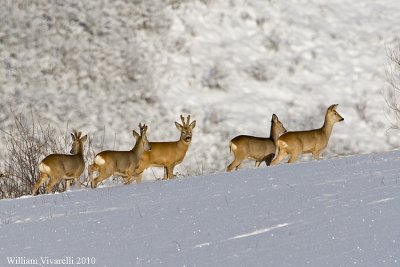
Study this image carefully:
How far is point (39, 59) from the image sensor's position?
2473 cm

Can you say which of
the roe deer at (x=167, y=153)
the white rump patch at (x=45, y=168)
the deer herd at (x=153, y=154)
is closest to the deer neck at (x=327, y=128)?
the deer herd at (x=153, y=154)

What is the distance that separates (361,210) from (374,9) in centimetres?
1934

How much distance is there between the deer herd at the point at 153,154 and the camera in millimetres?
12609

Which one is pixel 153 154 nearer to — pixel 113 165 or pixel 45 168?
pixel 113 165

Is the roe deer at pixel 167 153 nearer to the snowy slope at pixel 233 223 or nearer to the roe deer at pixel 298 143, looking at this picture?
the roe deer at pixel 298 143

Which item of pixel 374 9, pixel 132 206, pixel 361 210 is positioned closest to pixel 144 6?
pixel 374 9

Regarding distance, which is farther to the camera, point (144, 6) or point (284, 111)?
point (144, 6)

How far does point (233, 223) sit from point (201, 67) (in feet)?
54.3

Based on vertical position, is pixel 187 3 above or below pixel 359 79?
above

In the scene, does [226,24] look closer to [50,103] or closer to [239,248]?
[50,103]

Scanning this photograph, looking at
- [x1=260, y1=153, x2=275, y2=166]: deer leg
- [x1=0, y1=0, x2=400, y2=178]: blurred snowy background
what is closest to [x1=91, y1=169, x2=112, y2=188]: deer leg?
[x1=260, y1=153, x2=275, y2=166]: deer leg

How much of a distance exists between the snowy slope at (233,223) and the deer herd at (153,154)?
2.27 m

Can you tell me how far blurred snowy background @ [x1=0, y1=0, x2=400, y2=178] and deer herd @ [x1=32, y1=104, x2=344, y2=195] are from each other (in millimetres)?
5245

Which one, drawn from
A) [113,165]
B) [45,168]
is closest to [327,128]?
[113,165]
